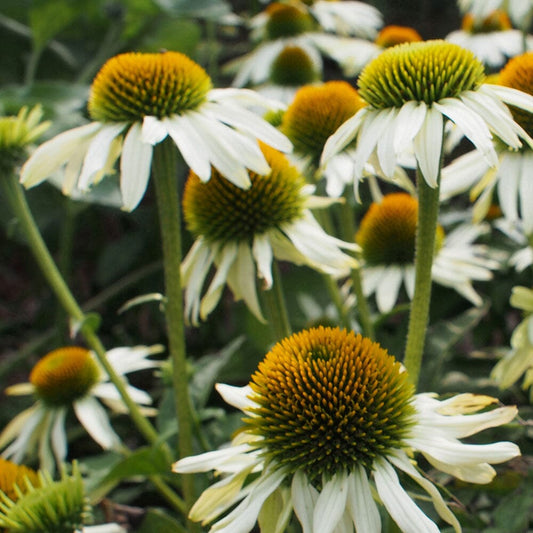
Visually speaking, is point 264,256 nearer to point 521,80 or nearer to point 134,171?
point 134,171

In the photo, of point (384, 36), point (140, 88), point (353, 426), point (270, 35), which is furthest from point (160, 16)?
point (353, 426)

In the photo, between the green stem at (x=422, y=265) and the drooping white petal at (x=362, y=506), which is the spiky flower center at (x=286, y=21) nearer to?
the green stem at (x=422, y=265)

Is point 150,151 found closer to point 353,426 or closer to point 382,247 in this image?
point 353,426

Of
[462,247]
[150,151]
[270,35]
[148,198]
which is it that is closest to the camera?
[150,151]

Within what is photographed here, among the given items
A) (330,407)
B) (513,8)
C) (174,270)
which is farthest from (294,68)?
(330,407)

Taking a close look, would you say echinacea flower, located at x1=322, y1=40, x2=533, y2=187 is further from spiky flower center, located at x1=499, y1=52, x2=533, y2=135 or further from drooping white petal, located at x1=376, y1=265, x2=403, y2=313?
drooping white petal, located at x1=376, y1=265, x2=403, y2=313

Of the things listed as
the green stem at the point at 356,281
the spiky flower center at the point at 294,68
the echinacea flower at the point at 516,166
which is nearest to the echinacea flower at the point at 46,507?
the green stem at the point at 356,281
